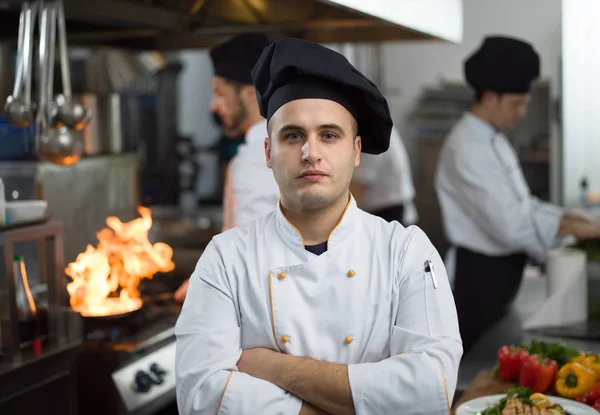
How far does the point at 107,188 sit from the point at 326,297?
1989mm

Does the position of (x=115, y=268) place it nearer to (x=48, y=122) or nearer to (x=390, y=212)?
(x=48, y=122)

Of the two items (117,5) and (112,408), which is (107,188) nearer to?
(117,5)

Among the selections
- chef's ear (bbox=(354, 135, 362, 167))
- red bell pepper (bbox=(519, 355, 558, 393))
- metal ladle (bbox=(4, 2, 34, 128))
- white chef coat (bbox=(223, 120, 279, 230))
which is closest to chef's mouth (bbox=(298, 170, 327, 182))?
chef's ear (bbox=(354, 135, 362, 167))

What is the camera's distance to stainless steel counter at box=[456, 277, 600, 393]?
8.01 ft

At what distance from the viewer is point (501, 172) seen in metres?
3.31

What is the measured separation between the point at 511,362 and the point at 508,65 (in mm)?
1511

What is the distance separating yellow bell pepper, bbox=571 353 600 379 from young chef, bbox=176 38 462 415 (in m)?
0.79

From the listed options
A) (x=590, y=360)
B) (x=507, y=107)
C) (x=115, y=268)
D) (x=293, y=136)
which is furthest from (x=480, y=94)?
(x=293, y=136)

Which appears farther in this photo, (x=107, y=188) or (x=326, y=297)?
(x=107, y=188)

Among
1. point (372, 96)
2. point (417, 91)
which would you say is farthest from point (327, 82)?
point (417, 91)

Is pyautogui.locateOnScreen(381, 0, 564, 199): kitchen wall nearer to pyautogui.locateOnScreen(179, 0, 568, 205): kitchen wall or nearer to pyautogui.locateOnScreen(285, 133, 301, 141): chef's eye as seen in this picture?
pyautogui.locateOnScreen(179, 0, 568, 205): kitchen wall

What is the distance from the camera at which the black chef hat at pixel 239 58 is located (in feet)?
7.87

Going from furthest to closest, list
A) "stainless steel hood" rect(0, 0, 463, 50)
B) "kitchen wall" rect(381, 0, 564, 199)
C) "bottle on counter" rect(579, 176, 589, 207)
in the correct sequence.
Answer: "kitchen wall" rect(381, 0, 564, 199), "bottle on counter" rect(579, 176, 589, 207), "stainless steel hood" rect(0, 0, 463, 50)

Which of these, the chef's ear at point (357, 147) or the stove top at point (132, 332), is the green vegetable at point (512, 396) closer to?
the chef's ear at point (357, 147)
